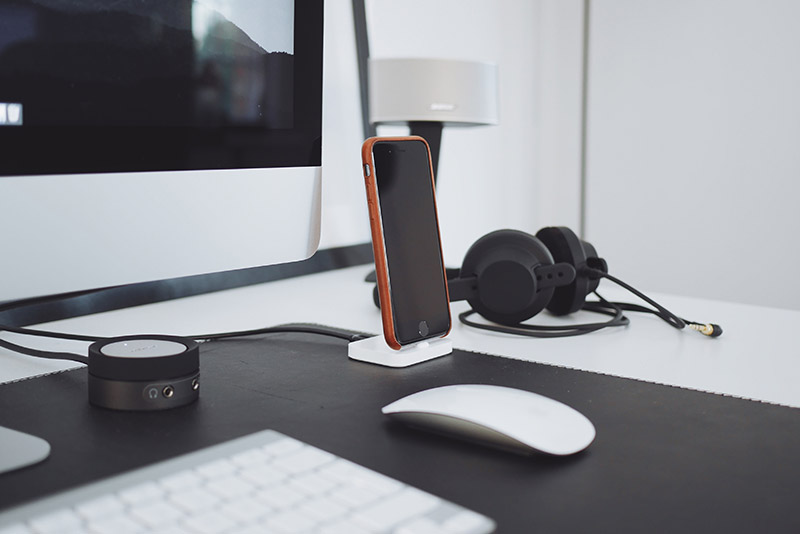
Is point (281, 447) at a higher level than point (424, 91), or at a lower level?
lower

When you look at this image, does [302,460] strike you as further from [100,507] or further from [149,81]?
[149,81]

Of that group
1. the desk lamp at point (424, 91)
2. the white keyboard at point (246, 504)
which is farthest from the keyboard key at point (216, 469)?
the desk lamp at point (424, 91)

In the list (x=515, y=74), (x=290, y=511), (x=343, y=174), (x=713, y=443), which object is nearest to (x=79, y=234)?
(x=290, y=511)

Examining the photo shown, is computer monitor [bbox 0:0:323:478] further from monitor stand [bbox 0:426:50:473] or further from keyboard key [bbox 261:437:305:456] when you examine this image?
keyboard key [bbox 261:437:305:456]

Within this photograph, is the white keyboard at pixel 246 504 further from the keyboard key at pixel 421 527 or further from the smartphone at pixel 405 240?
the smartphone at pixel 405 240

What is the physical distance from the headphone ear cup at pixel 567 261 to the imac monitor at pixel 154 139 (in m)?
0.39

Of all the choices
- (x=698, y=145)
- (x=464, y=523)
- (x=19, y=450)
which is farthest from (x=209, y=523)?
(x=698, y=145)

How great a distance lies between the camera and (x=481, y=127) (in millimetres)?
1859

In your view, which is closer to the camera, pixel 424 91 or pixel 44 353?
pixel 44 353

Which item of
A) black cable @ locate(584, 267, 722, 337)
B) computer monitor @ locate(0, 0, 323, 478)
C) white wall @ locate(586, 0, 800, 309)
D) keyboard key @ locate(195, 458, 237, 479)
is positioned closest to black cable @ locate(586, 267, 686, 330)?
black cable @ locate(584, 267, 722, 337)

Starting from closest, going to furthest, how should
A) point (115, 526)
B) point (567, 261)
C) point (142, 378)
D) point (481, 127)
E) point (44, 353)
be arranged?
point (115, 526) < point (142, 378) < point (44, 353) < point (567, 261) < point (481, 127)

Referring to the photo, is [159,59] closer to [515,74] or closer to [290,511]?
[290,511]

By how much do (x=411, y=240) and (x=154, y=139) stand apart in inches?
11.0

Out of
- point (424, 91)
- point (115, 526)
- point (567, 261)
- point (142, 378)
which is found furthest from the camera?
point (424, 91)
